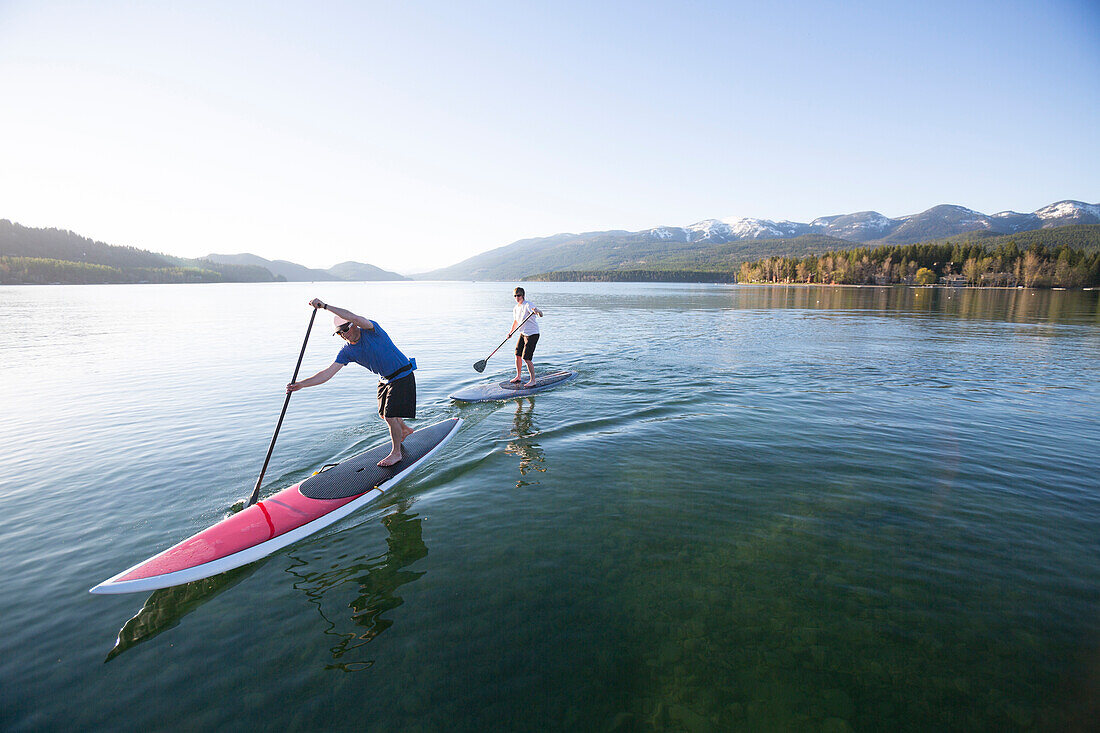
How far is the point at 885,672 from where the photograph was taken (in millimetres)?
4602

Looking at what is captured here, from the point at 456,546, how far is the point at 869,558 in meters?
5.97

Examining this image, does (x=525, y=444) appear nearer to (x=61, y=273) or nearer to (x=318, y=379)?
(x=318, y=379)

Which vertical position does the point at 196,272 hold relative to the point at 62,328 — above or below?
above

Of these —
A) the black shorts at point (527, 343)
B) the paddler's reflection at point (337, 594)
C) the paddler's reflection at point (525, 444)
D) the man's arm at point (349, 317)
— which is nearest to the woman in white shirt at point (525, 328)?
the black shorts at point (527, 343)

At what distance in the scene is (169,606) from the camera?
5.77 m

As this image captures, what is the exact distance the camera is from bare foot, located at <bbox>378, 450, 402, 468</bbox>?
29.6 ft

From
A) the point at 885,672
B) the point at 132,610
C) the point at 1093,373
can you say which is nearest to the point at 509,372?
the point at 132,610

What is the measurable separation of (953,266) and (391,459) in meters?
161

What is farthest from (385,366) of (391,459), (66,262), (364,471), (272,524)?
(66,262)

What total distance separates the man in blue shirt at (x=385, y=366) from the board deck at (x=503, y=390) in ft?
16.4

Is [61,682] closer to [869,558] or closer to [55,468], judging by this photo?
[55,468]

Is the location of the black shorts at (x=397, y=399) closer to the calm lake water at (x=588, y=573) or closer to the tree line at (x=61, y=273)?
the calm lake water at (x=588, y=573)

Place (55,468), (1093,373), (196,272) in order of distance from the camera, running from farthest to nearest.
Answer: (196,272) < (1093,373) < (55,468)

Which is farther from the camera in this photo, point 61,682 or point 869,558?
point 869,558
